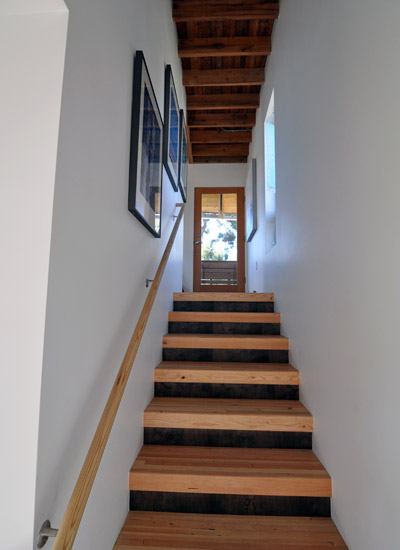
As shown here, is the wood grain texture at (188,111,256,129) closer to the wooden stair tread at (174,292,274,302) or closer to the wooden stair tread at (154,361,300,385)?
the wooden stair tread at (174,292,274,302)

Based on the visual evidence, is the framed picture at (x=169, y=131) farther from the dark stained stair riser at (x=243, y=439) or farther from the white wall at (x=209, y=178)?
the white wall at (x=209, y=178)

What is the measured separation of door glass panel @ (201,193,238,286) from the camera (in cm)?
606

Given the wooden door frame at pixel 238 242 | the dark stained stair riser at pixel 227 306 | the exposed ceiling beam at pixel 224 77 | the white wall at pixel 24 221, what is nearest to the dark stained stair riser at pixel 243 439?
the white wall at pixel 24 221

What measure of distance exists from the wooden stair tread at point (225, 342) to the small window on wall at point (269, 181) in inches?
53.5

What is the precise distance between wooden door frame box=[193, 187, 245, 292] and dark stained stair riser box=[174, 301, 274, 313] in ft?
9.06

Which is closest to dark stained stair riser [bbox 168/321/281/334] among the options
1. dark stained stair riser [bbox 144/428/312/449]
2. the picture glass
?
dark stained stair riser [bbox 144/428/312/449]

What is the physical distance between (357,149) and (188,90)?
3.89 meters

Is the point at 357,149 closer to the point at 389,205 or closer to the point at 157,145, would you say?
the point at 389,205

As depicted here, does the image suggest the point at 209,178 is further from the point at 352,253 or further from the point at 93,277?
the point at 93,277

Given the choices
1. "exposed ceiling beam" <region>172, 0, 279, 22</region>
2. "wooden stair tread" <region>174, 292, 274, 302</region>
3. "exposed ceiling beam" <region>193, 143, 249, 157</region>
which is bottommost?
"wooden stair tread" <region>174, 292, 274, 302</region>

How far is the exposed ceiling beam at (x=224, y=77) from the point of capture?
408 cm

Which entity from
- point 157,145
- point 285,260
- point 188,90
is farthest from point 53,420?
point 188,90

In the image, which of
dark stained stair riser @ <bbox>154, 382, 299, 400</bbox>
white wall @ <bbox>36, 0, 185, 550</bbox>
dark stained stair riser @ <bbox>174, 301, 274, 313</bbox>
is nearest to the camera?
white wall @ <bbox>36, 0, 185, 550</bbox>

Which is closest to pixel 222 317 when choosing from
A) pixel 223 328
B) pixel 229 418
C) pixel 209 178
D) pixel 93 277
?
pixel 223 328
